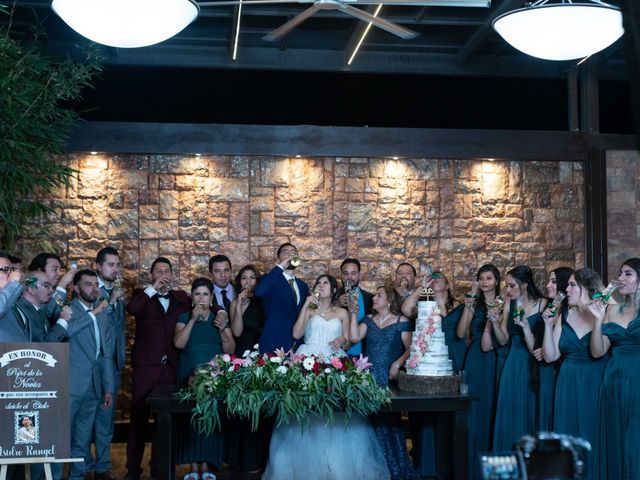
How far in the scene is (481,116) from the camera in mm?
10016

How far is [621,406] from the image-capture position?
221 inches

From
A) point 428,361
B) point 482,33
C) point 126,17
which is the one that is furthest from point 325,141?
point 126,17

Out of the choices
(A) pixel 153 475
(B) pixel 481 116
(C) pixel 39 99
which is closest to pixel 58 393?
(A) pixel 153 475

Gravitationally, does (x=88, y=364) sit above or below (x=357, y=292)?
below

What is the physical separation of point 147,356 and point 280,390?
1.88 metres

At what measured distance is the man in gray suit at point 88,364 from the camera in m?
6.71

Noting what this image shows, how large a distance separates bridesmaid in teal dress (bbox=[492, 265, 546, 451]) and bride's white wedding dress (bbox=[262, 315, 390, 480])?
0.94 m

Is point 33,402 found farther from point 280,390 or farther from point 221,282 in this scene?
point 221,282

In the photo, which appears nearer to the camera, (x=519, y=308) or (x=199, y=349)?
(x=519, y=308)

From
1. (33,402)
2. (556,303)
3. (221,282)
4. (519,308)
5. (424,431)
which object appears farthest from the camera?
A: (221,282)

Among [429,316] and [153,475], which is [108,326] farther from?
[429,316]

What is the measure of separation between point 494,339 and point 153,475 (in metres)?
2.88

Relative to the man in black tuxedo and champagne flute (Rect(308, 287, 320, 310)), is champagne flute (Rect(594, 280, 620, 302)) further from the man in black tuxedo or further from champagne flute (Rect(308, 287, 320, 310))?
the man in black tuxedo

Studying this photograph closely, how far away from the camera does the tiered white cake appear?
633cm
